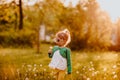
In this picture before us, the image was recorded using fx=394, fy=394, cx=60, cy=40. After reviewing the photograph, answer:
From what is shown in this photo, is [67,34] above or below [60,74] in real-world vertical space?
above

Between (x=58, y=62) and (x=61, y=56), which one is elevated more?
(x=61, y=56)

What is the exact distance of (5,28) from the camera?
20.9 m

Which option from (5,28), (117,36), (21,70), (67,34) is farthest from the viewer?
(5,28)

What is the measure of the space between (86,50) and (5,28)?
246 inches

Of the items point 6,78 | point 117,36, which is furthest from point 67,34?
point 117,36

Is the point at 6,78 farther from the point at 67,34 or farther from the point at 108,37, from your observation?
the point at 108,37

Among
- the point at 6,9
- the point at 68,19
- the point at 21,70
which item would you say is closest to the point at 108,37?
the point at 68,19

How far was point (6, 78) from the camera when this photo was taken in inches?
338

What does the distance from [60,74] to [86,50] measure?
897cm

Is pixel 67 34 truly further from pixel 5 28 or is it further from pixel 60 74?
pixel 5 28

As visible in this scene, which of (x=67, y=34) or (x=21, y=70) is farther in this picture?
Answer: (x=21, y=70)

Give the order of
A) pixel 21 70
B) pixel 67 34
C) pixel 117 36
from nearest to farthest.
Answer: pixel 67 34
pixel 21 70
pixel 117 36

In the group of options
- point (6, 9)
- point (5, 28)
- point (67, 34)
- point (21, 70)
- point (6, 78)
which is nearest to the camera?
point (67, 34)

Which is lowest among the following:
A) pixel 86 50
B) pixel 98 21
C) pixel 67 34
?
pixel 86 50
